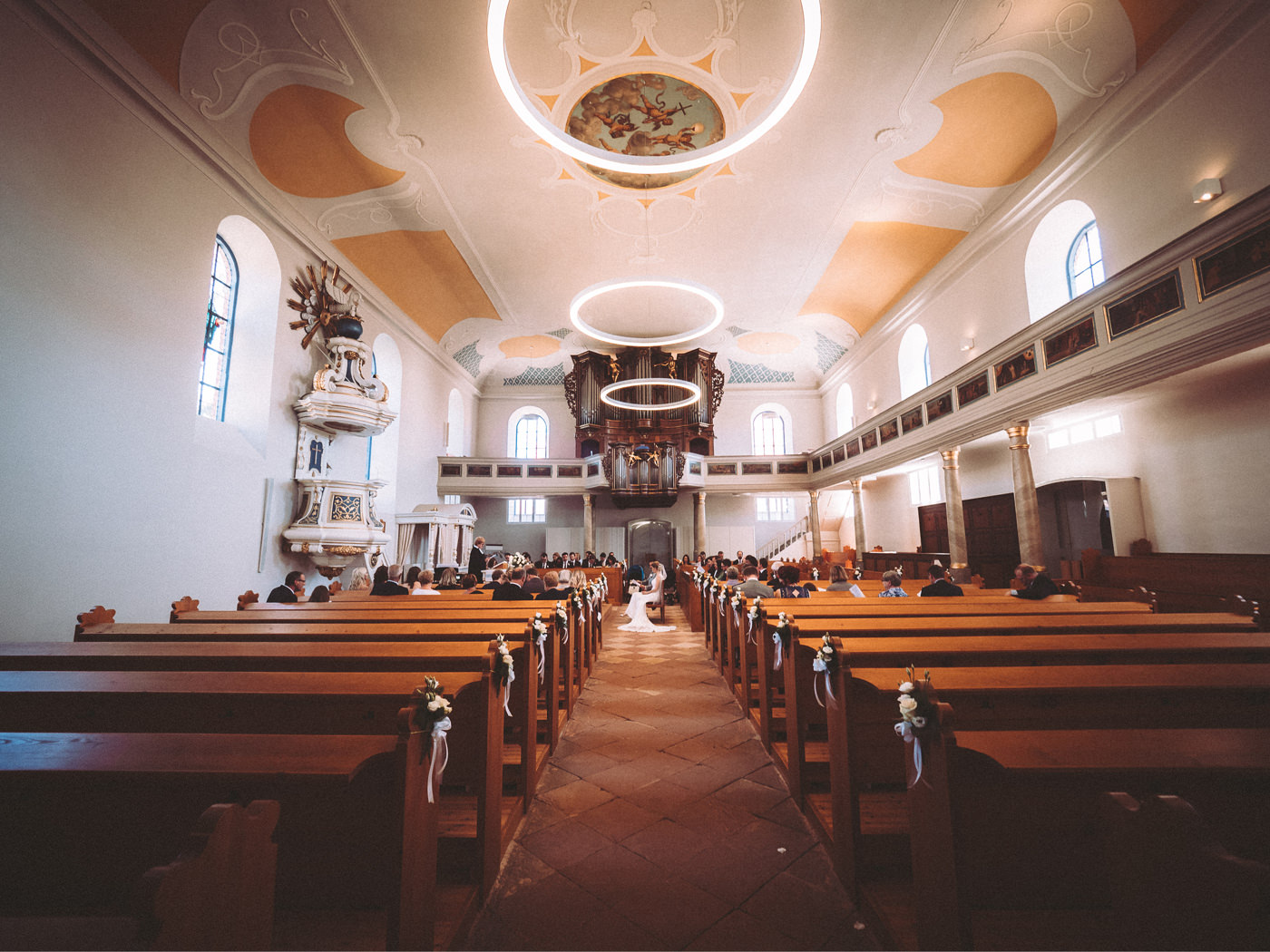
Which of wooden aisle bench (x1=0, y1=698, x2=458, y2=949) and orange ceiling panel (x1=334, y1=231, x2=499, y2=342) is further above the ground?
orange ceiling panel (x1=334, y1=231, x2=499, y2=342)

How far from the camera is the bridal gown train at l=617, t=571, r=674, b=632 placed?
30.9ft

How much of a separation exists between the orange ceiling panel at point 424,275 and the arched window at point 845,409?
10.1m

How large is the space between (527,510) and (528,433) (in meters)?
2.58

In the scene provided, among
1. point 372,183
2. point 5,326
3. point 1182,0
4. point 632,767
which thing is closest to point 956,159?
point 1182,0

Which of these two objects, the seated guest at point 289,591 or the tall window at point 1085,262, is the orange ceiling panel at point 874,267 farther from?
the seated guest at point 289,591

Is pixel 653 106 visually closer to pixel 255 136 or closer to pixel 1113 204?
pixel 255 136

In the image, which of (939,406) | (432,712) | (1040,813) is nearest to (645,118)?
(939,406)

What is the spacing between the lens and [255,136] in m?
7.63

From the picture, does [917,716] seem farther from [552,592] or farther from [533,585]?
[533,585]

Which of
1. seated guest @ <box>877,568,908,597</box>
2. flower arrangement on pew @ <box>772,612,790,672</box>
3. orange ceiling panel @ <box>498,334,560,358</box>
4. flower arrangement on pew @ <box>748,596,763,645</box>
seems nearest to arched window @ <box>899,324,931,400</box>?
seated guest @ <box>877,568,908,597</box>

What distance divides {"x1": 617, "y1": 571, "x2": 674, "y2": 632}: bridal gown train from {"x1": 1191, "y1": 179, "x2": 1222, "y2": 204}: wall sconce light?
8.32m

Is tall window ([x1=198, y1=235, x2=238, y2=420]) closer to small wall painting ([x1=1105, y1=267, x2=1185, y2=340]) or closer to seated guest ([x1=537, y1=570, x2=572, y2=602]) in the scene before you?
seated guest ([x1=537, y1=570, x2=572, y2=602])

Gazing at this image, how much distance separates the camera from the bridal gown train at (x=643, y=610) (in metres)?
9.40

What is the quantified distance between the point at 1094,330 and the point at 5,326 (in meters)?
11.1
